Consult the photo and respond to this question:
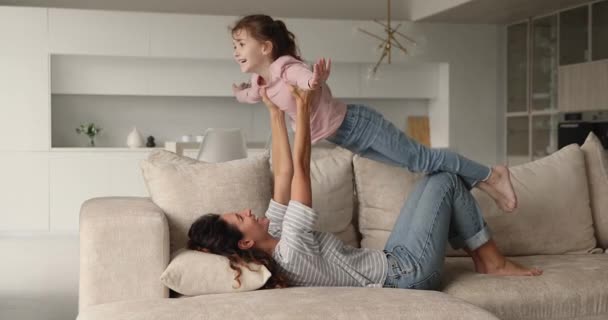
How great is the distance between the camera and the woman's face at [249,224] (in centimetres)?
272

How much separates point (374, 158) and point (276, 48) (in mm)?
572

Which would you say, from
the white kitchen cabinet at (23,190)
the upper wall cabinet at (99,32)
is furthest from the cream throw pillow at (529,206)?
the white kitchen cabinet at (23,190)

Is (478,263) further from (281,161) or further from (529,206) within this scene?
(281,161)

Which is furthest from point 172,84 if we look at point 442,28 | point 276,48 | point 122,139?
point 276,48

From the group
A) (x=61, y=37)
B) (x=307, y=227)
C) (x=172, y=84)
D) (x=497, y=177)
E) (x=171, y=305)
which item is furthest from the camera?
(x=172, y=84)

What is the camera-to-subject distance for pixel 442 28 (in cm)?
829

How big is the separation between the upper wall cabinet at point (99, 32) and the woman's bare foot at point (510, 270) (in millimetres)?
5136

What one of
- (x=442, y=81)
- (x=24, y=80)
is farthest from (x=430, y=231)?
(x=442, y=81)

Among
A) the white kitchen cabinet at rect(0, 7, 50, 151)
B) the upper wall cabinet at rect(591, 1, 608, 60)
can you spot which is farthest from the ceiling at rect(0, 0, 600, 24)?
the white kitchen cabinet at rect(0, 7, 50, 151)

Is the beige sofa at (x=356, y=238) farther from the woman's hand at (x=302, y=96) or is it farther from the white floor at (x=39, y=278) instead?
the white floor at (x=39, y=278)

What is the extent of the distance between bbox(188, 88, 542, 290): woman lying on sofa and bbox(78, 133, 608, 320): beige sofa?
0.35 ft

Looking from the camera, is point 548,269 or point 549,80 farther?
point 549,80

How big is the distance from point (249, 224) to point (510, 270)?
39.0 inches

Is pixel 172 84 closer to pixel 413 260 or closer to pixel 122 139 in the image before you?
pixel 122 139
